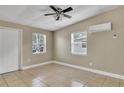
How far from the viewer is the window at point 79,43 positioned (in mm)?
4866

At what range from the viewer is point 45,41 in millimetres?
5992

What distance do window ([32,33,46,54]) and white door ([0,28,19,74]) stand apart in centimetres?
98

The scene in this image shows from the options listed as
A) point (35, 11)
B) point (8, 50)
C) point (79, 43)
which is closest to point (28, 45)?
point (8, 50)

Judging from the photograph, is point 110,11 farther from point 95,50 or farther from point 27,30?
point 27,30

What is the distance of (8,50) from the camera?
427 centimetres

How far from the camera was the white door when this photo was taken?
4074mm

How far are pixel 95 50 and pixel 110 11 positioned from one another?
1634mm

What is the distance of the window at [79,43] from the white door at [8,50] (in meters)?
2.74

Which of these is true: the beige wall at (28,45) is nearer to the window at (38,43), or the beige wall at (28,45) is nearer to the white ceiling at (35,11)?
the window at (38,43)

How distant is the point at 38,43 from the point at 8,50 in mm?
1712

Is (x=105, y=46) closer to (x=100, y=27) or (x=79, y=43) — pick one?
(x=100, y=27)

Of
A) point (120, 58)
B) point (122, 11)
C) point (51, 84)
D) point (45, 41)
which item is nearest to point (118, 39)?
point (120, 58)

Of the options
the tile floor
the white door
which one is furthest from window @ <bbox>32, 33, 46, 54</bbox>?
the tile floor

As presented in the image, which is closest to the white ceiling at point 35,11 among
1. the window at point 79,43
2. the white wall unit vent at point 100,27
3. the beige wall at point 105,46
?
A: the beige wall at point 105,46
